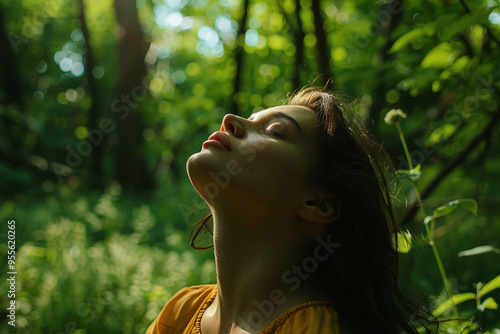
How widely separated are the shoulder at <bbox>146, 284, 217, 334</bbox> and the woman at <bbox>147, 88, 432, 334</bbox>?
5 cm

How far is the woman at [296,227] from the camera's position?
1.33 m

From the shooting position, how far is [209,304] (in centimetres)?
157

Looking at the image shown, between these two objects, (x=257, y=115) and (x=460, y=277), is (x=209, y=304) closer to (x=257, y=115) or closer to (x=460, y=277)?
(x=257, y=115)

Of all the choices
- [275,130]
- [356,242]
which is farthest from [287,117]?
[356,242]

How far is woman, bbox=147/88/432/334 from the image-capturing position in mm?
1333

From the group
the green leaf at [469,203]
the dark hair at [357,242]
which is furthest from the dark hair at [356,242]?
the green leaf at [469,203]

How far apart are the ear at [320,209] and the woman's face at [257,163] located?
0.04m

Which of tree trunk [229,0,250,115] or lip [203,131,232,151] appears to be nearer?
lip [203,131,232,151]

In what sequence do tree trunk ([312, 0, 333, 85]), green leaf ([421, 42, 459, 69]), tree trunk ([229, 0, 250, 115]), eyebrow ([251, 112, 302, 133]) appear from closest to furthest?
eyebrow ([251, 112, 302, 133]) < green leaf ([421, 42, 459, 69]) < tree trunk ([312, 0, 333, 85]) < tree trunk ([229, 0, 250, 115])

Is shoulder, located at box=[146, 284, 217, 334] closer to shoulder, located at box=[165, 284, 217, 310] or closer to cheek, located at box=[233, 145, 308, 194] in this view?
shoulder, located at box=[165, 284, 217, 310]

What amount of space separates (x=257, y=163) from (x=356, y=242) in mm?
402

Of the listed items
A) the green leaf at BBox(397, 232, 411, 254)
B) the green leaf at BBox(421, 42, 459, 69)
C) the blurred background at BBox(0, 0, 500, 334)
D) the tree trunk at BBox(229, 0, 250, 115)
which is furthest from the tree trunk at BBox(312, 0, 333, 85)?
the green leaf at BBox(397, 232, 411, 254)

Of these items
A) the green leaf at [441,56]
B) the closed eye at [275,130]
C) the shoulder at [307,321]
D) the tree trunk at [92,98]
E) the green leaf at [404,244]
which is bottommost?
the tree trunk at [92,98]

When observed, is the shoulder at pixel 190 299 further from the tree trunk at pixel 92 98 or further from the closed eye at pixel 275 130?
the tree trunk at pixel 92 98
